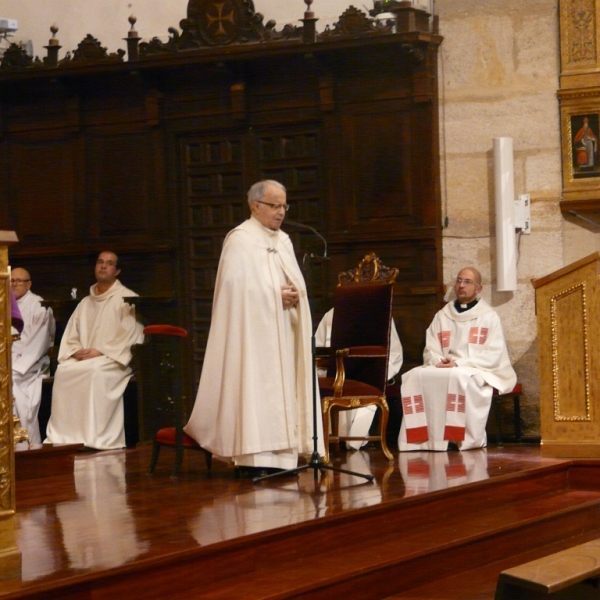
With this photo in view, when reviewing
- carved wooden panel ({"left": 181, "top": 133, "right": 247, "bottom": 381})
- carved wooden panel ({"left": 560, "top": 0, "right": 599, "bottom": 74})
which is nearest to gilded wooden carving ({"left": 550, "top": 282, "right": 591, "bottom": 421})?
carved wooden panel ({"left": 560, "top": 0, "right": 599, "bottom": 74})

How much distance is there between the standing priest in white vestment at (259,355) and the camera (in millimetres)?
6055

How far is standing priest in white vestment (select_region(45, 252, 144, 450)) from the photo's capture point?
864 cm

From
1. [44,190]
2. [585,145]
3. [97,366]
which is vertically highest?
[585,145]

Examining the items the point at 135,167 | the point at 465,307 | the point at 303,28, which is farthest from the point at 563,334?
the point at 135,167

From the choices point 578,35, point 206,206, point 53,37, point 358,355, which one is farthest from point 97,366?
point 578,35

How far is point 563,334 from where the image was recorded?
7141 millimetres

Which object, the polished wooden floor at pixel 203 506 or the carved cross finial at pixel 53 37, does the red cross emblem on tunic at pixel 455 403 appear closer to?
the polished wooden floor at pixel 203 506

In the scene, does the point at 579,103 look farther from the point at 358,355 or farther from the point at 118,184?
the point at 118,184

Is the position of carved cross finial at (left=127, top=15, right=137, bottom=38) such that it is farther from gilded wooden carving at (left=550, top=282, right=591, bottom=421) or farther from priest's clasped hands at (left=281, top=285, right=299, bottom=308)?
gilded wooden carving at (left=550, top=282, right=591, bottom=421)

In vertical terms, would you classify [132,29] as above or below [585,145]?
above

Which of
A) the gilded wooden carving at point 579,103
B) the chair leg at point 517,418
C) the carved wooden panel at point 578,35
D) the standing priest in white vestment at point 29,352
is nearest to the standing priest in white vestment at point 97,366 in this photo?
the standing priest in white vestment at point 29,352

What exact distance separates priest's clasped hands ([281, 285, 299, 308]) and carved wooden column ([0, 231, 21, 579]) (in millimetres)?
2487

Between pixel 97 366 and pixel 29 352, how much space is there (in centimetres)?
67

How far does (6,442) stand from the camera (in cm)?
385
